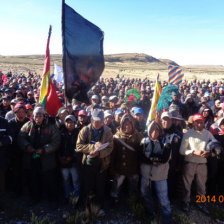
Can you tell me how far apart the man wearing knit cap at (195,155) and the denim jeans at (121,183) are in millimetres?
971

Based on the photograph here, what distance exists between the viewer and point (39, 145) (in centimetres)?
377

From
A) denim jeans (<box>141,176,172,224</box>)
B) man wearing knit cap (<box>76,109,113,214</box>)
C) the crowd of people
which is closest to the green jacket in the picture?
the crowd of people

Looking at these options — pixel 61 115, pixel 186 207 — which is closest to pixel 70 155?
pixel 61 115

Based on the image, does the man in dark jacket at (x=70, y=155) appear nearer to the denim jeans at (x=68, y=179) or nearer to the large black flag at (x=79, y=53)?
the denim jeans at (x=68, y=179)

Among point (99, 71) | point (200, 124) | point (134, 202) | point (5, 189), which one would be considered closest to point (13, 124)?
point (5, 189)

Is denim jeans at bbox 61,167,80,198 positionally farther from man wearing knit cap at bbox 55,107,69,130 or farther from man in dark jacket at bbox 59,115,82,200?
man wearing knit cap at bbox 55,107,69,130

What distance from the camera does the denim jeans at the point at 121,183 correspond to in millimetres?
3875

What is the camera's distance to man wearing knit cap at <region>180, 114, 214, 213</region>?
3.66 meters

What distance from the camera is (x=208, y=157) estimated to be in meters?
3.83

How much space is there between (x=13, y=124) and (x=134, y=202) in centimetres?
290

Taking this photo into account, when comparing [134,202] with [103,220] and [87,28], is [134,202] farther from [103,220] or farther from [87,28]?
[87,28]

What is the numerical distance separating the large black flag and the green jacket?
0.79m

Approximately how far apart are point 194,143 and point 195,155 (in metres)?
0.24

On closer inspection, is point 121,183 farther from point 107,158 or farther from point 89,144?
point 89,144
